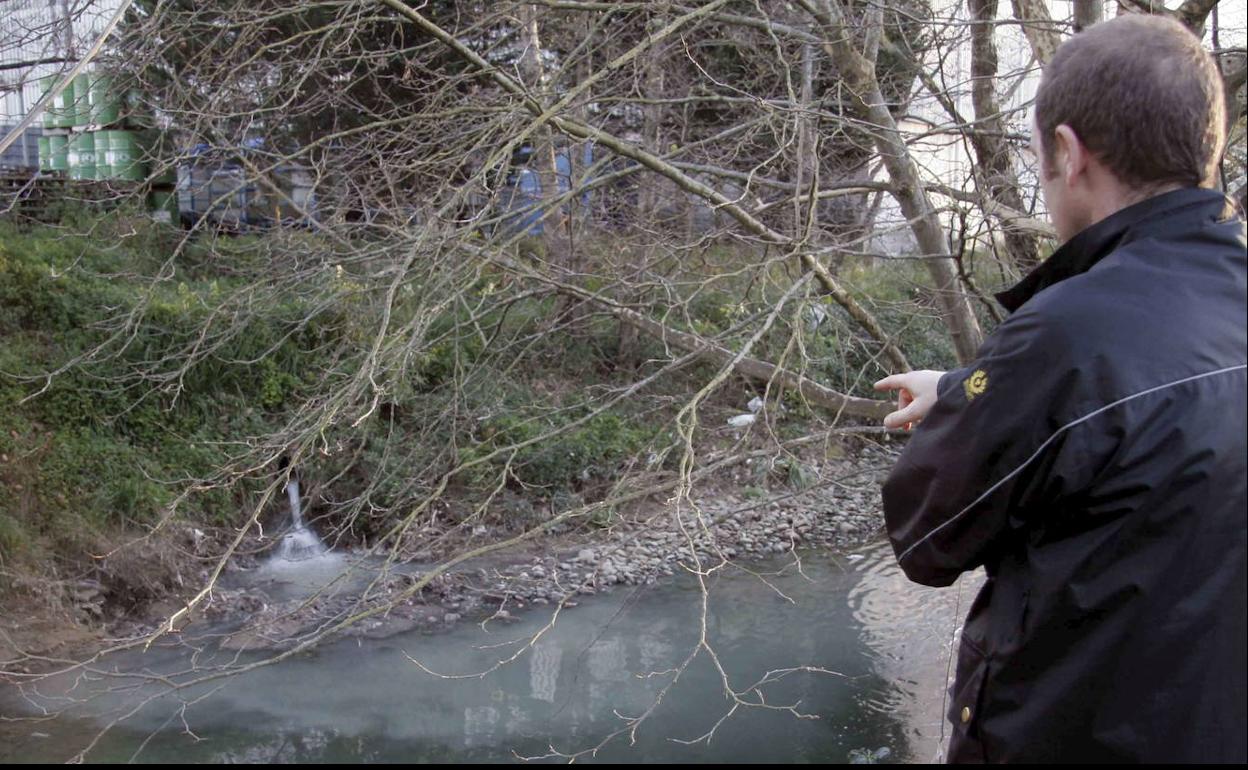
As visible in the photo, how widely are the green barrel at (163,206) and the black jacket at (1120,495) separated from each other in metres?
10.0

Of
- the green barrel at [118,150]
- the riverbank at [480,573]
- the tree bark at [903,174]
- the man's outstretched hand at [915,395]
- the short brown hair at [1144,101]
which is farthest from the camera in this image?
the green barrel at [118,150]

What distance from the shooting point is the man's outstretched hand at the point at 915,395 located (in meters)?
1.33

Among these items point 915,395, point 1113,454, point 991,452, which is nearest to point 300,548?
point 915,395

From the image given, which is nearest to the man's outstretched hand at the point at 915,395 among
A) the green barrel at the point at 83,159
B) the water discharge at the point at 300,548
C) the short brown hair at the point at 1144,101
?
the short brown hair at the point at 1144,101

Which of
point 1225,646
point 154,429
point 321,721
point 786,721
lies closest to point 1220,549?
point 1225,646

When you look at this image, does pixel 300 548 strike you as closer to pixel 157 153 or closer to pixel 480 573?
pixel 480 573

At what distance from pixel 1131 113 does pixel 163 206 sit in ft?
33.7

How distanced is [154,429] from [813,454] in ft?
16.2

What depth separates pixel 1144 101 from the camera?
1.12 metres

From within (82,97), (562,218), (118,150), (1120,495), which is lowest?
(562,218)

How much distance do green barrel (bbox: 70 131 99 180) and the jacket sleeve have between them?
8.09 meters

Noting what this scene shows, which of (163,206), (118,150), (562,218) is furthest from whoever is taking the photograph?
(163,206)

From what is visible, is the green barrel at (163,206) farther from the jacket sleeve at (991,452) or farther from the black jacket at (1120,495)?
the black jacket at (1120,495)

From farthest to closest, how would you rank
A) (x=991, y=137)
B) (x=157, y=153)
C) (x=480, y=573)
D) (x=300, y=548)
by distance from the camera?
(x=300, y=548), (x=480, y=573), (x=157, y=153), (x=991, y=137)
